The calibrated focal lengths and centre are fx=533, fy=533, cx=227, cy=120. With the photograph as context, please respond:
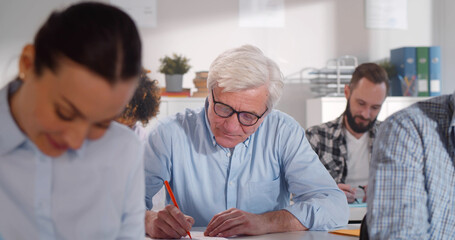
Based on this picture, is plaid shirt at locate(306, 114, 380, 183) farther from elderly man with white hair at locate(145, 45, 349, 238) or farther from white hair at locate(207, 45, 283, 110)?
white hair at locate(207, 45, 283, 110)

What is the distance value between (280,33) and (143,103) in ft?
6.56

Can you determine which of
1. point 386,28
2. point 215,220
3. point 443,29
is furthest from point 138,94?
point 443,29

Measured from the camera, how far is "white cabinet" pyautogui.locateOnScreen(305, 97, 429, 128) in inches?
168

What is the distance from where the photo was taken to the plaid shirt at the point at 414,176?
130 cm

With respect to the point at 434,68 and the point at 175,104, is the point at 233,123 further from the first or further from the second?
the point at 434,68

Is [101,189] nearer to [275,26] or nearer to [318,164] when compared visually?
[318,164]

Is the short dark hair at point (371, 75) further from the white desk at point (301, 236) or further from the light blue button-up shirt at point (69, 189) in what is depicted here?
the light blue button-up shirt at point (69, 189)

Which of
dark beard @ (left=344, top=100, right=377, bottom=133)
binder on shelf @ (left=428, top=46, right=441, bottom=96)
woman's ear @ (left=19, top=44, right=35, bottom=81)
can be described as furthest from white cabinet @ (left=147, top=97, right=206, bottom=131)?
woman's ear @ (left=19, top=44, right=35, bottom=81)

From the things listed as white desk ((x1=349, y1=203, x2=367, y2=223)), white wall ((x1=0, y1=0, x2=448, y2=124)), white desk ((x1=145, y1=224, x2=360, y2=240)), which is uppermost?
white wall ((x1=0, y1=0, x2=448, y2=124))

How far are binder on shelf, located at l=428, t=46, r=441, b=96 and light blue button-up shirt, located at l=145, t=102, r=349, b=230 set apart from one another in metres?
2.71

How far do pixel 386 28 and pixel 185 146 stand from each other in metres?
3.17

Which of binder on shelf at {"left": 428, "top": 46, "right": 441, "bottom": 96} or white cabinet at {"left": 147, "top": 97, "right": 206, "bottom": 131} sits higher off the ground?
binder on shelf at {"left": 428, "top": 46, "right": 441, "bottom": 96}

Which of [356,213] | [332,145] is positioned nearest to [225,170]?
[356,213]

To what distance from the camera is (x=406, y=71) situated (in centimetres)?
443
